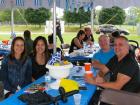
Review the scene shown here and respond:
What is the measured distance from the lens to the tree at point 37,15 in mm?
25797

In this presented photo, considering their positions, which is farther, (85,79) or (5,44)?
(5,44)

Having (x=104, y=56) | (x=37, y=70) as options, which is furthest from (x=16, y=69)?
(x=104, y=56)

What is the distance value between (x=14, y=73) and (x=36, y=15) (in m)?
21.7

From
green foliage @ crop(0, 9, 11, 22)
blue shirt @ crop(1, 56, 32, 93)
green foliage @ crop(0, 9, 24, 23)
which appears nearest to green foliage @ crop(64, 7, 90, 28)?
green foliage @ crop(0, 9, 24, 23)

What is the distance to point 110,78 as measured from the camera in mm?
4285

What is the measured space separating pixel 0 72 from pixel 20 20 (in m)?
23.3

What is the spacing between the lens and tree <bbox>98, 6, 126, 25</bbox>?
25625mm

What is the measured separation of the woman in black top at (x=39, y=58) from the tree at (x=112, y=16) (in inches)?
824

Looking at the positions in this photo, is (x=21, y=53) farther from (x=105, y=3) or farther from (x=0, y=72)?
(x=105, y=3)

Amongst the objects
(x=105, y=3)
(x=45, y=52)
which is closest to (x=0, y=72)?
(x=45, y=52)

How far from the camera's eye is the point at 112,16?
1024 inches

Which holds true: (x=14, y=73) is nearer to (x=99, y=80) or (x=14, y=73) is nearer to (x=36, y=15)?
(x=99, y=80)

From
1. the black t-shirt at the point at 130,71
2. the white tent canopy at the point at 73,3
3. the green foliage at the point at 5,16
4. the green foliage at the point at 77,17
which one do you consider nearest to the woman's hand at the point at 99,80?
the black t-shirt at the point at 130,71

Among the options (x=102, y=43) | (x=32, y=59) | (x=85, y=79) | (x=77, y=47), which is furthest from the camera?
(x=77, y=47)
